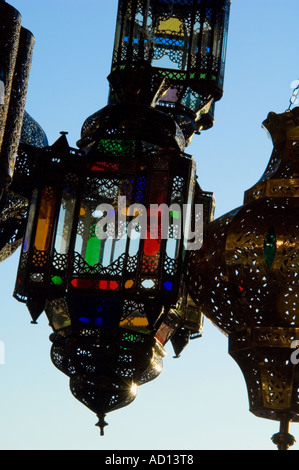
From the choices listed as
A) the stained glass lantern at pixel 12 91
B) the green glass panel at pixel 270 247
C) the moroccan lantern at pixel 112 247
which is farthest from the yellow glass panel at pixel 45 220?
the green glass panel at pixel 270 247

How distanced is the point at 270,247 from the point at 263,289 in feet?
0.72

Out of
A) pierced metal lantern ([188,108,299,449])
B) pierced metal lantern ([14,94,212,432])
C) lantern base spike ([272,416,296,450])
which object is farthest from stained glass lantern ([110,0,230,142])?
lantern base spike ([272,416,296,450])

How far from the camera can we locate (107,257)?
966 centimetres

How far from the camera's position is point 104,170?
9.88 metres

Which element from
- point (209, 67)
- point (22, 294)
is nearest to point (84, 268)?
point (22, 294)

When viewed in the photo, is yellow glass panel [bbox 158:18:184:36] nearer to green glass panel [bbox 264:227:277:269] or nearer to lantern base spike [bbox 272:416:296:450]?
green glass panel [bbox 264:227:277:269]

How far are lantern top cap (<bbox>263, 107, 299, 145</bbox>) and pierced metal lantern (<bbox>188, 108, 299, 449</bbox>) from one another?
0.60 ft

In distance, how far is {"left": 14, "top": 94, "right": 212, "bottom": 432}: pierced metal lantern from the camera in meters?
9.62

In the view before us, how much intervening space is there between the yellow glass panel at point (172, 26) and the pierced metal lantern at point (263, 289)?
1558mm

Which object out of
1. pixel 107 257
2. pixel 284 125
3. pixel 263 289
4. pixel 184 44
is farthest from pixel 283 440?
pixel 184 44

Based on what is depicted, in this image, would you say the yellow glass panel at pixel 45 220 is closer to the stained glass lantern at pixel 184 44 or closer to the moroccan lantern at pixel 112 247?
the moroccan lantern at pixel 112 247

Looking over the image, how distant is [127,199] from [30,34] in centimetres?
111

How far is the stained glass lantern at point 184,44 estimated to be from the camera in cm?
1059
